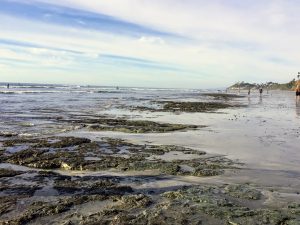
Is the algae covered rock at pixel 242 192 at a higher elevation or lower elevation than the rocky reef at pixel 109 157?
Answer: lower

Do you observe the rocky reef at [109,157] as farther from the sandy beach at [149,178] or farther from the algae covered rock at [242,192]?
the algae covered rock at [242,192]

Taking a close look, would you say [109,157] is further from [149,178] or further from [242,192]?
[242,192]

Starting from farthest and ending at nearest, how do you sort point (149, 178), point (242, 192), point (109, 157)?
1. point (109, 157)
2. point (149, 178)
3. point (242, 192)

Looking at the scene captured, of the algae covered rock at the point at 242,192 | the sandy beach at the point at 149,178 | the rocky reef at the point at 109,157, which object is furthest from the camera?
the rocky reef at the point at 109,157

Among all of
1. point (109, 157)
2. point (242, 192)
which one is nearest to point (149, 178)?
point (242, 192)

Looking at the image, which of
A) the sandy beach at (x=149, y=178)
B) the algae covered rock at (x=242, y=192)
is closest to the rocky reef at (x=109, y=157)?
the sandy beach at (x=149, y=178)

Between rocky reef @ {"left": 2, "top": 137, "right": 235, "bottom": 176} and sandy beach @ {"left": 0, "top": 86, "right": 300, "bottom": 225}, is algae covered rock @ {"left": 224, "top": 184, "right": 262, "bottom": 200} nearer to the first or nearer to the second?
sandy beach @ {"left": 0, "top": 86, "right": 300, "bottom": 225}

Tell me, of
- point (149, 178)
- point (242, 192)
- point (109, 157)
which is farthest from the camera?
point (109, 157)

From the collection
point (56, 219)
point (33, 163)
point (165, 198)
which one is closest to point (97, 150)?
point (33, 163)

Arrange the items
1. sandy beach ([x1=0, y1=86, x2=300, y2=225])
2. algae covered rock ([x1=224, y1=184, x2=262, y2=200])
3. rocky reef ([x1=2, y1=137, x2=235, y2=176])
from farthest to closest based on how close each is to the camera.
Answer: rocky reef ([x1=2, y1=137, x2=235, y2=176])
algae covered rock ([x1=224, y1=184, x2=262, y2=200])
sandy beach ([x1=0, y1=86, x2=300, y2=225])

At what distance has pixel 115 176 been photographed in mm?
9203

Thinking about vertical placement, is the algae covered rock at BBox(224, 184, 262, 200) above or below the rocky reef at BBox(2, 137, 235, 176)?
below

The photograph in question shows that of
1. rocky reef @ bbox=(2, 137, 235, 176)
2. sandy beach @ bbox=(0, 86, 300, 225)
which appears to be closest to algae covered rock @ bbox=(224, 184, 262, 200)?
sandy beach @ bbox=(0, 86, 300, 225)

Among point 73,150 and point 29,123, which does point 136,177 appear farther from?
point 29,123
